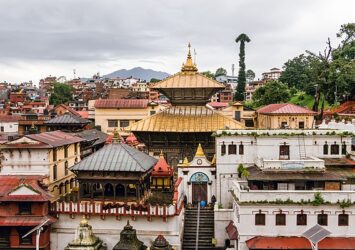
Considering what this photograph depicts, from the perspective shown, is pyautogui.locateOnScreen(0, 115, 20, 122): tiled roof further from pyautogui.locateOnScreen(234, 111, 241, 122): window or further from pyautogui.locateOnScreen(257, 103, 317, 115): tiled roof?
pyautogui.locateOnScreen(257, 103, 317, 115): tiled roof

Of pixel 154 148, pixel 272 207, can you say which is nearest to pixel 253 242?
pixel 272 207

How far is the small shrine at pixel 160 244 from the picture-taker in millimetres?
30547

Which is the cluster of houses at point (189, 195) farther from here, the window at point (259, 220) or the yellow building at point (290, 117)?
the yellow building at point (290, 117)

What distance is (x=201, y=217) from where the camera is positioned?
37.8 meters

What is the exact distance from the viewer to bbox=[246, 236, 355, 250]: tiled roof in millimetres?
30297

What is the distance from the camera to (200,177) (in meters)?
39.4

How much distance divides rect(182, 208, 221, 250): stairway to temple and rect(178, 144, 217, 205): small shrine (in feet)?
4.50

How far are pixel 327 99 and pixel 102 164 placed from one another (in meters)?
57.6

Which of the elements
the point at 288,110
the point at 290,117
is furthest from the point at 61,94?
the point at 290,117

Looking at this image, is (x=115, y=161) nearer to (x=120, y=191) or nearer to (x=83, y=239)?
(x=120, y=191)

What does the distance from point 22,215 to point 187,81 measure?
22898 mm

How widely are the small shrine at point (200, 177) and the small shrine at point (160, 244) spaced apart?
8.74m

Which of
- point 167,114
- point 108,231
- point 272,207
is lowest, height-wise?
point 108,231

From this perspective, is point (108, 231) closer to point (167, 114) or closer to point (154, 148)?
point (154, 148)
